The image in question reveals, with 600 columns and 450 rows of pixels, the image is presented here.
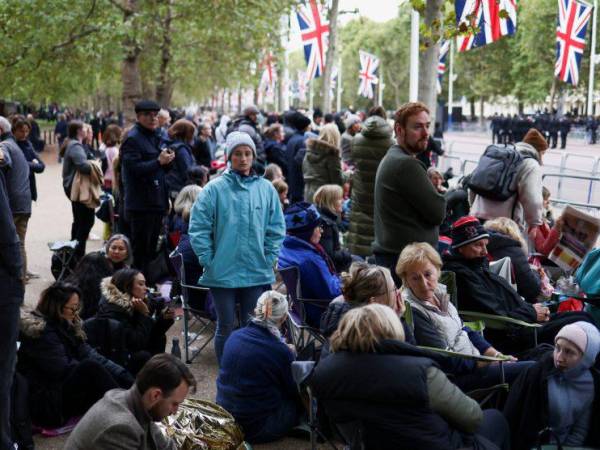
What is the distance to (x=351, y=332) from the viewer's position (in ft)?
12.5

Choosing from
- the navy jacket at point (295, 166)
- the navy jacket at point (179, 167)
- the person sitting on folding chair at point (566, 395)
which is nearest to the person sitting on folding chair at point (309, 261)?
the person sitting on folding chair at point (566, 395)

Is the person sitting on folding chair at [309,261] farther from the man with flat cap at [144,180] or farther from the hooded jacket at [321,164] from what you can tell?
the hooded jacket at [321,164]

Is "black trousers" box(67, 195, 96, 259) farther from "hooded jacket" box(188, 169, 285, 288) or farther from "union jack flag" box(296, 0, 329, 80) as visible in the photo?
"union jack flag" box(296, 0, 329, 80)

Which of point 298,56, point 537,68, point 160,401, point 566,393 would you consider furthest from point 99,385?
point 298,56

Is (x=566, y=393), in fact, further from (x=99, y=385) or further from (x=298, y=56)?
(x=298, y=56)

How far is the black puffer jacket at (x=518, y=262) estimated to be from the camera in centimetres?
632

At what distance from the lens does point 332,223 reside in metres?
7.70

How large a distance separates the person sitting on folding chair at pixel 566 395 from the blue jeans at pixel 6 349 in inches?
105

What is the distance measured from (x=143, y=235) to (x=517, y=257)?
4050 mm

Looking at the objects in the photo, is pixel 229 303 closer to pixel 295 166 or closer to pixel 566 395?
pixel 566 395

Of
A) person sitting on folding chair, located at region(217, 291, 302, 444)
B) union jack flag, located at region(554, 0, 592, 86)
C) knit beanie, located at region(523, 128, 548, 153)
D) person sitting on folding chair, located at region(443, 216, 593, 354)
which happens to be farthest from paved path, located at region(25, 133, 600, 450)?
knit beanie, located at region(523, 128, 548, 153)

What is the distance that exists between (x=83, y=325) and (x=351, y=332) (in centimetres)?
269

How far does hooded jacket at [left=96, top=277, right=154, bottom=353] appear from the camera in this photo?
5.91 metres

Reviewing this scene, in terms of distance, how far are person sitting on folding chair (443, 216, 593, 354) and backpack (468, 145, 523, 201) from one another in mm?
2017
